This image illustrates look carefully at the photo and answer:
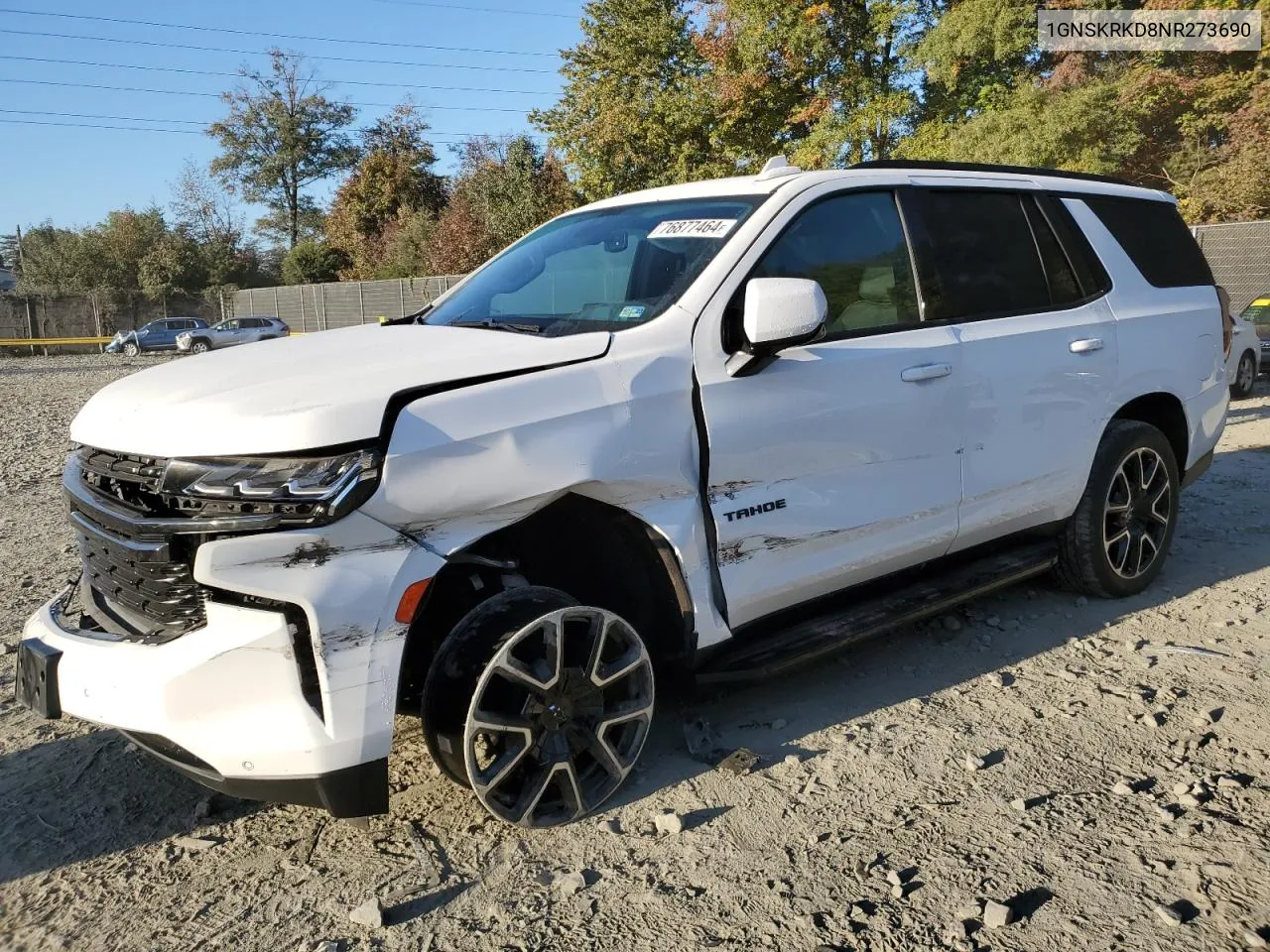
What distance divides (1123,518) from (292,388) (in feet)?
12.8

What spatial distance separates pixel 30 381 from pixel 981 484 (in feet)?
78.0

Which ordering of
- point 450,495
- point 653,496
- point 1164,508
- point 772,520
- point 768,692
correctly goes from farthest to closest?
point 1164,508 < point 768,692 < point 772,520 < point 653,496 < point 450,495

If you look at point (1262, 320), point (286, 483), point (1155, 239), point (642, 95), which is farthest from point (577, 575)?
point (642, 95)

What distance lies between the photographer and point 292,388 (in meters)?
2.59

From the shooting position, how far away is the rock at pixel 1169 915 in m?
2.41

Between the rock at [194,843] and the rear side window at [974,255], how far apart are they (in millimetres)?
3041

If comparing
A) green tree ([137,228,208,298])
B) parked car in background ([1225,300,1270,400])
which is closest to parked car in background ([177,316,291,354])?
green tree ([137,228,208,298])

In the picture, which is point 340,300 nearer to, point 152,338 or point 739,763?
point 152,338

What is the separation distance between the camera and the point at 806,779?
317 cm

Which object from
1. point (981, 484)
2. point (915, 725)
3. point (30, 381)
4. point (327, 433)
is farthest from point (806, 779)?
point (30, 381)

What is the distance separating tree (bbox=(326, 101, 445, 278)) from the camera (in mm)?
49125

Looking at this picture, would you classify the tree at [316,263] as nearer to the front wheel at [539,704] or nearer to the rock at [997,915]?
the front wheel at [539,704]

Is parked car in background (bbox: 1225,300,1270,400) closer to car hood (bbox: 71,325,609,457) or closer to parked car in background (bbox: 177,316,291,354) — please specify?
car hood (bbox: 71,325,609,457)

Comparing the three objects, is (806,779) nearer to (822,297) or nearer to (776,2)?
(822,297)
